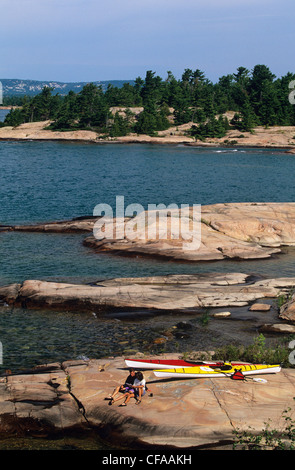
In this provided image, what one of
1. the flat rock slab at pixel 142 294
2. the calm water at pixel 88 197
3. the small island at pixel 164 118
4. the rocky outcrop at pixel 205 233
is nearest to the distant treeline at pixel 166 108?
the small island at pixel 164 118

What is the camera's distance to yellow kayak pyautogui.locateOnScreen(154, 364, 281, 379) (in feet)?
64.0

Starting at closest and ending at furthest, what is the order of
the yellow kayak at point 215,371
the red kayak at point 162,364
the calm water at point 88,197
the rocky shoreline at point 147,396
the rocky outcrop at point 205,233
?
the rocky shoreline at point 147,396
the yellow kayak at point 215,371
the red kayak at point 162,364
the calm water at point 88,197
the rocky outcrop at point 205,233

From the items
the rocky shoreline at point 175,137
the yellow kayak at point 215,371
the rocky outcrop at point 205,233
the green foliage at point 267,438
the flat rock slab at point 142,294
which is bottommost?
the green foliage at point 267,438

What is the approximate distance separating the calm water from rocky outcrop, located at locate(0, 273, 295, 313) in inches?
45.5

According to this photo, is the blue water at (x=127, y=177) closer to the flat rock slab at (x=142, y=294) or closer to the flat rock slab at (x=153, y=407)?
the flat rock slab at (x=142, y=294)

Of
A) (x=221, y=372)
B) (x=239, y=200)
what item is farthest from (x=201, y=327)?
(x=239, y=200)

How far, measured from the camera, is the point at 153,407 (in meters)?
17.9

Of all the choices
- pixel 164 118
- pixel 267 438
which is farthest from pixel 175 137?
pixel 267 438

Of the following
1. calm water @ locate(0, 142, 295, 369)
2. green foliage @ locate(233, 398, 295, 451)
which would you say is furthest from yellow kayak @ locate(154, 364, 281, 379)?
calm water @ locate(0, 142, 295, 369)

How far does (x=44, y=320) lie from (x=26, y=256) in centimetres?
1240

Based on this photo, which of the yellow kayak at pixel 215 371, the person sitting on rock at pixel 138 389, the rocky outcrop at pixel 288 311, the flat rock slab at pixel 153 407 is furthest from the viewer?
the rocky outcrop at pixel 288 311

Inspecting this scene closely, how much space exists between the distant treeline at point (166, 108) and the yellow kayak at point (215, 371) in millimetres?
135256

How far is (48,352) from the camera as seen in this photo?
24.3m

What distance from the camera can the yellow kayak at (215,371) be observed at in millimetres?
19516
